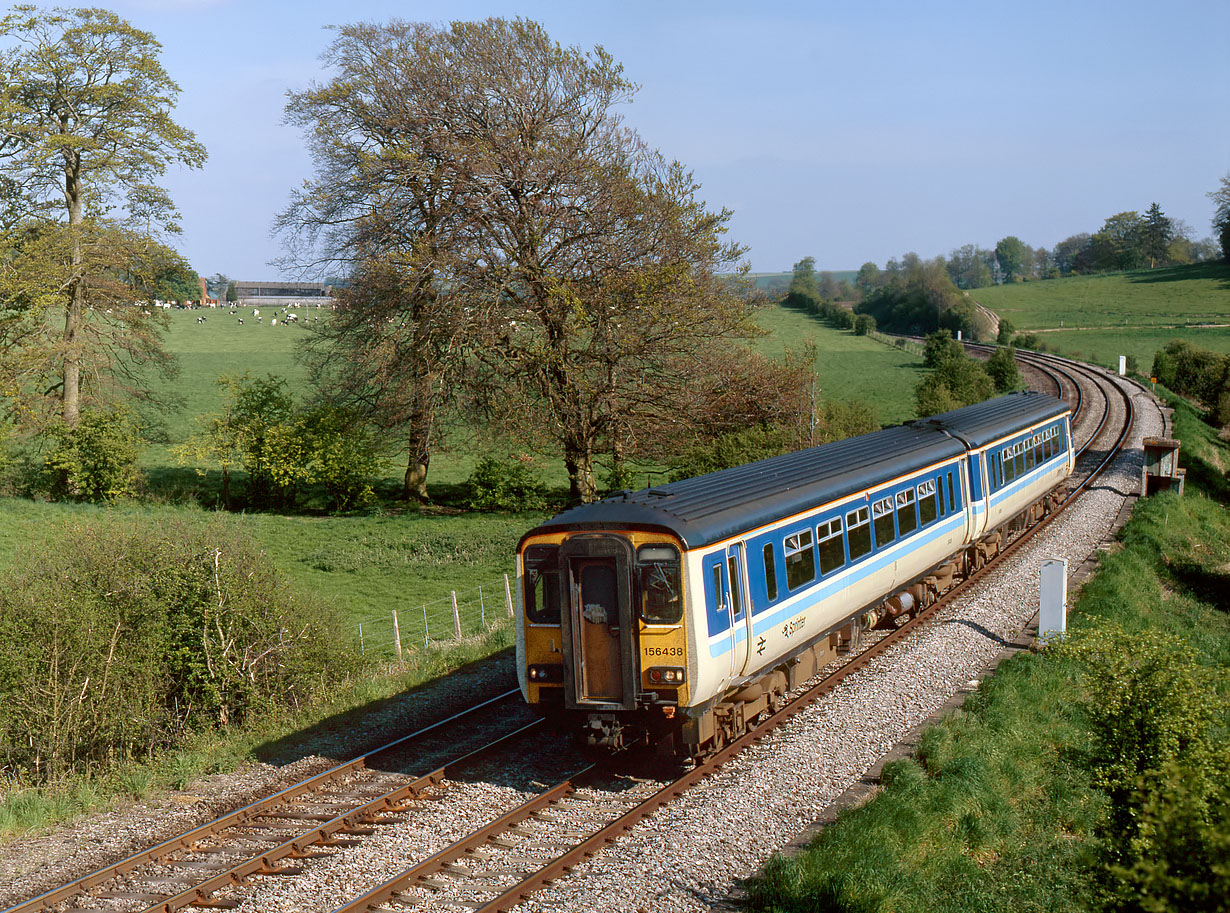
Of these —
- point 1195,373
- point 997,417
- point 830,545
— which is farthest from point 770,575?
point 1195,373

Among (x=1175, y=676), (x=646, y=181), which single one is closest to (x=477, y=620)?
(x=646, y=181)

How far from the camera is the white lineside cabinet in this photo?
15680 millimetres

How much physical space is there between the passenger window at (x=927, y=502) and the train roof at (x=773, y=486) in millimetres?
363

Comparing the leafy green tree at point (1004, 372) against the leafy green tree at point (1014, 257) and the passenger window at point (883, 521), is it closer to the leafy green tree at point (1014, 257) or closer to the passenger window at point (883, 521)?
the passenger window at point (883, 521)

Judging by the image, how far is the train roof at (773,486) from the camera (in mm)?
11000

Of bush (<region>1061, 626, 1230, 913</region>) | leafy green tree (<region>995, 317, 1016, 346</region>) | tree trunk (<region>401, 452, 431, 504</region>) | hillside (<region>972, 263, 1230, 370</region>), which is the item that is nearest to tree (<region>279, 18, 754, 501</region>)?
tree trunk (<region>401, 452, 431, 504</region>)

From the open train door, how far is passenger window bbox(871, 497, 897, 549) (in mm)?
5327

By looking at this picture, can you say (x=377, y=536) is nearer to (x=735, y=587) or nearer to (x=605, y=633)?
(x=605, y=633)

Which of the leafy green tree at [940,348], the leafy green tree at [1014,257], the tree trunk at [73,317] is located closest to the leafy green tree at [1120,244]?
the leafy green tree at [1014,257]

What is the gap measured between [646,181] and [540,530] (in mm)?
21182

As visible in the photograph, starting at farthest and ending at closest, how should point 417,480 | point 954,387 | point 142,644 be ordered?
point 954,387, point 417,480, point 142,644

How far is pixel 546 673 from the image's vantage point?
445 inches

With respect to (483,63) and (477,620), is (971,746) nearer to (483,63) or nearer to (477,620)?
(477,620)

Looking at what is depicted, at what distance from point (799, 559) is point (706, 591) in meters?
2.33
